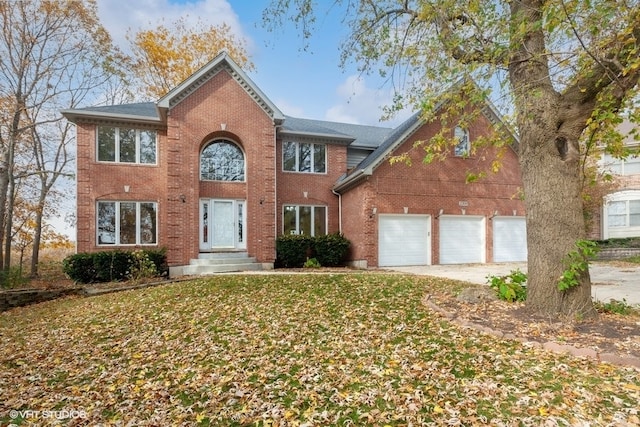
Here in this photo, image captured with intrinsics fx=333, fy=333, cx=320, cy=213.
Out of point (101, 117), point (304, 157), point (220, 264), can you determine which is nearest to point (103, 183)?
point (101, 117)

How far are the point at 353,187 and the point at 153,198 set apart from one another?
8455 millimetres

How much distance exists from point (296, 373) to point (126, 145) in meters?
13.2

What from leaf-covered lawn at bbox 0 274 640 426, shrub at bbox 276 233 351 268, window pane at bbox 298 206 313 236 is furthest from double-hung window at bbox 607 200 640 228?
leaf-covered lawn at bbox 0 274 640 426

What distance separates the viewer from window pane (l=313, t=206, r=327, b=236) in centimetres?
1562

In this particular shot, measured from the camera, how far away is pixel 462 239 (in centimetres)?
1524

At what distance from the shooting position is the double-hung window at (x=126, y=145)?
13.2 m

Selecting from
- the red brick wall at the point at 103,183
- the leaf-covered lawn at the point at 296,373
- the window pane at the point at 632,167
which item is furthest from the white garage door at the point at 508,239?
the red brick wall at the point at 103,183

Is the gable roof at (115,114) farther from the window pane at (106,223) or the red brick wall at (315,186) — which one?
the red brick wall at (315,186)

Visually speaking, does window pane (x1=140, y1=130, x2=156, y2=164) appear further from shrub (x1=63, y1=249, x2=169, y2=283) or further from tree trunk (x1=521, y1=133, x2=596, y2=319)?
tree trunk (x1=521, y1=133, x2=596, y2=319)

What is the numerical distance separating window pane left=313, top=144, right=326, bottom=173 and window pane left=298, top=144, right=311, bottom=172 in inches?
10.5

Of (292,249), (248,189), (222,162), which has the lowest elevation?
(292,249)

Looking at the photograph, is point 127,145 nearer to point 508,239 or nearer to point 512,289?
point 512,289

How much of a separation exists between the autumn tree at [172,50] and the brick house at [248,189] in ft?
27.2

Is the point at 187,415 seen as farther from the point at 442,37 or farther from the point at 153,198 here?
the point at 153,198
